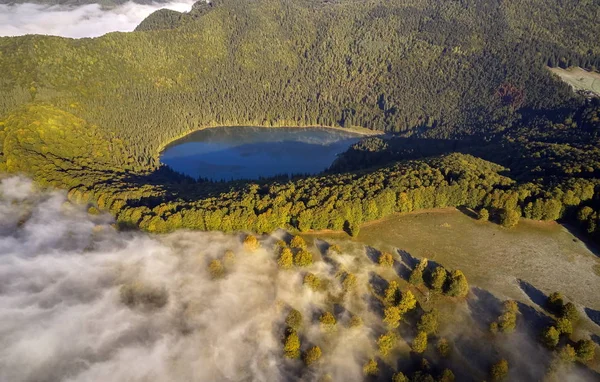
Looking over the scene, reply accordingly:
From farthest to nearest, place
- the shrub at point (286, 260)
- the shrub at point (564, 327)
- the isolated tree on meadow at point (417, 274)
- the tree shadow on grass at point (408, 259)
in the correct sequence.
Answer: the tree shadow on grass at point (408, 259) → the shrub at point (286, 260) → the isolated tree on meadow at point (417, 274) → the shrub at point (564, 327)

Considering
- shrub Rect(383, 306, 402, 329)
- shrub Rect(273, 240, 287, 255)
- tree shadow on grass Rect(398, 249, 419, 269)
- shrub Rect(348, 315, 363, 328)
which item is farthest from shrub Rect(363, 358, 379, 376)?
shrub Rect(273, 240, 287, 255)

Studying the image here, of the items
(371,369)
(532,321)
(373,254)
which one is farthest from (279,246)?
(532,321)

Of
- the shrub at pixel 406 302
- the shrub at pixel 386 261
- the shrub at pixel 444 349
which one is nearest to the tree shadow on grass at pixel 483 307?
the shrub at pixel 444 349

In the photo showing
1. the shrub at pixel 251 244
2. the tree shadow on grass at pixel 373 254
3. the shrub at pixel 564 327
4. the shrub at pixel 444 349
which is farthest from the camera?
the shrub at pixel 251 244

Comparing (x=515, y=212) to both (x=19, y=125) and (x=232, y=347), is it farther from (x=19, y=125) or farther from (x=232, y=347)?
(x=19, y=125)

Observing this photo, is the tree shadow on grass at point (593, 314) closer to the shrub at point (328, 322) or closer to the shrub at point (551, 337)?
the shrub at point (551, 337)

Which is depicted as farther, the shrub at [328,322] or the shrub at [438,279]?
the shrub at [438,279]

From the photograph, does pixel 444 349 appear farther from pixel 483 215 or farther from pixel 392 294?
pixel 483 215
